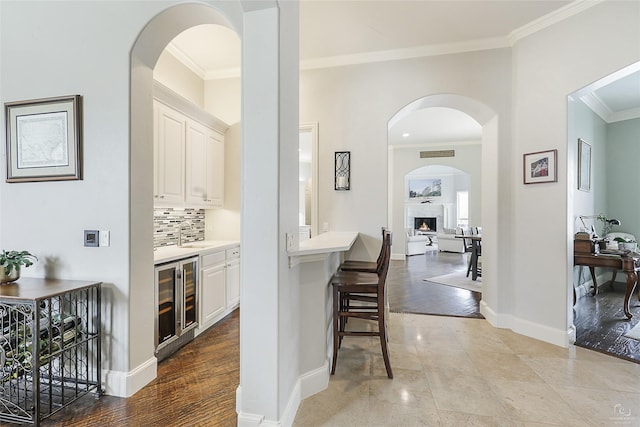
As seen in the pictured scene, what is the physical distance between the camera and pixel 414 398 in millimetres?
1949

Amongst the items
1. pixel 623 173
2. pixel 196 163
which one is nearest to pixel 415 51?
pixel 196 163

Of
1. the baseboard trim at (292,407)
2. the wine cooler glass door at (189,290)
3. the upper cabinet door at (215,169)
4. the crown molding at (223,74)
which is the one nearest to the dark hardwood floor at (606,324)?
the baseboard trim at (292,407)

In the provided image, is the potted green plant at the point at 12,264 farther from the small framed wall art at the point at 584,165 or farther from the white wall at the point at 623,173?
the white wall at the point at 623,173

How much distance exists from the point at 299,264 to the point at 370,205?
1.79 metres

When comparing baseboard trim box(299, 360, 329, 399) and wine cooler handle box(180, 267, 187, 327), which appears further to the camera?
wine cooler handle box(180, 267, 187, 327)

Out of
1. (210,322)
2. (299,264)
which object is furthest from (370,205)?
(210,322)

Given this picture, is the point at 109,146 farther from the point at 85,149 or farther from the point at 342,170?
the point at 342,170

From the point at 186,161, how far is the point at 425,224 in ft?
36.4

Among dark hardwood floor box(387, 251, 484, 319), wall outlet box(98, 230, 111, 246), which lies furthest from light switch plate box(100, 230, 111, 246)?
dark hardwood floor box(387, 251, 484, 319)

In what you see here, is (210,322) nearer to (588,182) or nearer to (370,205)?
(370,205)

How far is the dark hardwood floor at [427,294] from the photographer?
12.1 feet

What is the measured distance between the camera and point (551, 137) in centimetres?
283

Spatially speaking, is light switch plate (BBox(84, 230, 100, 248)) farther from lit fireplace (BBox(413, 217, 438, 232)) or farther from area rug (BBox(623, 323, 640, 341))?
lit fireplace (BBox(413, 217, 438, 232))

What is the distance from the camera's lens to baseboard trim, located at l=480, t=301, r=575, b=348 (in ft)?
9.01
